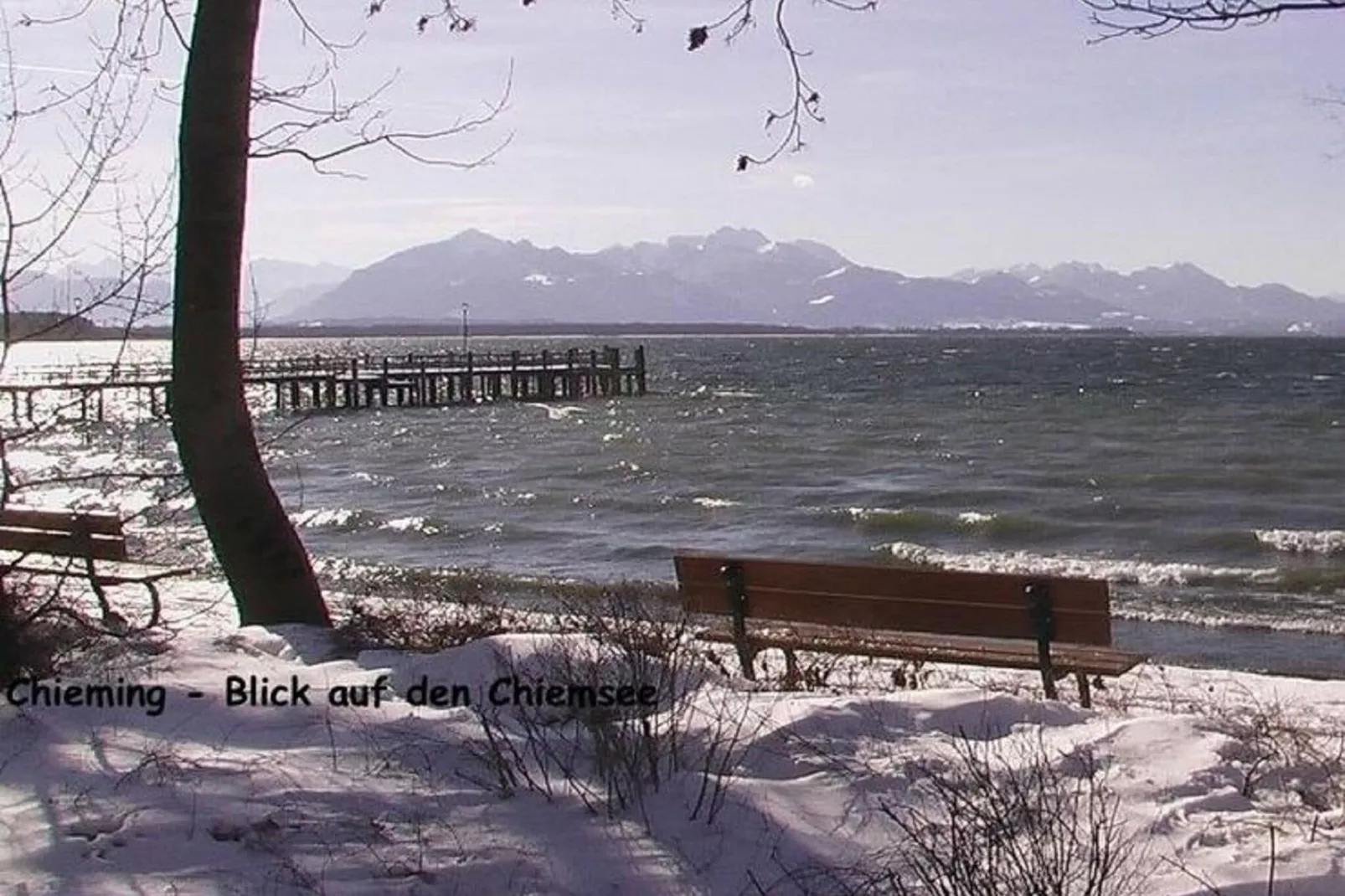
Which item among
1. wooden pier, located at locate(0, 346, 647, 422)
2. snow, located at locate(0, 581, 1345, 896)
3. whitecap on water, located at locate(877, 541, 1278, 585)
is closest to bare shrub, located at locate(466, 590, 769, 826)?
snow, located at locate(0, 581, 1345, 896)

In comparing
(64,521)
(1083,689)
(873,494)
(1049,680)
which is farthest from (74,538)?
(873,494)

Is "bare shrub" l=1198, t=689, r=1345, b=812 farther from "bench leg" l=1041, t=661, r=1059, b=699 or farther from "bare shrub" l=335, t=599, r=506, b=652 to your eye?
"bare shrub" l=335, t=599, r=506, b=652

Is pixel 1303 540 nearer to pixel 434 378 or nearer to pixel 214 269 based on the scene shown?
pixel 214 269

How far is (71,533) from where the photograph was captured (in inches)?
339

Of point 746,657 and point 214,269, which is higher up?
point 214,269

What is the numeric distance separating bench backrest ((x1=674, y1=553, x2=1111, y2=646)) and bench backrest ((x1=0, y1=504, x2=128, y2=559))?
3.25 m

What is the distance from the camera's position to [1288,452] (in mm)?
34188

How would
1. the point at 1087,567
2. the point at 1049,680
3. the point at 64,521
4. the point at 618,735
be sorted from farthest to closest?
the point at 1087,567 < the point at 64,521 < the point at 1049,680 < the point at 618,735

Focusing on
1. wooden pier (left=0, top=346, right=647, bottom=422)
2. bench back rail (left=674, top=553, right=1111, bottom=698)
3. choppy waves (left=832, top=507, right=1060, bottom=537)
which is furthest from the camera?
wooden pier (left=0, top=346, right=647, bottom=422)

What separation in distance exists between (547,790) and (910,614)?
3676mm

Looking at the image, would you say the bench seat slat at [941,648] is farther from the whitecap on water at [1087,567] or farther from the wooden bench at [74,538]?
the whitecap on water at [1087,567]

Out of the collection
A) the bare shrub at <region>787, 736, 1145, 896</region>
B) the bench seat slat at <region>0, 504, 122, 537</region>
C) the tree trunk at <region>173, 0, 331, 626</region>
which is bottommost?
the bare shrub at <region>787, 736, 1145, 896</region>

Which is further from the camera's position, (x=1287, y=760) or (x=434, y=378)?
(x=434, y=378)

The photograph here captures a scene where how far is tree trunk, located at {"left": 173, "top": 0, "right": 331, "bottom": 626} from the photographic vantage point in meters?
6.70
